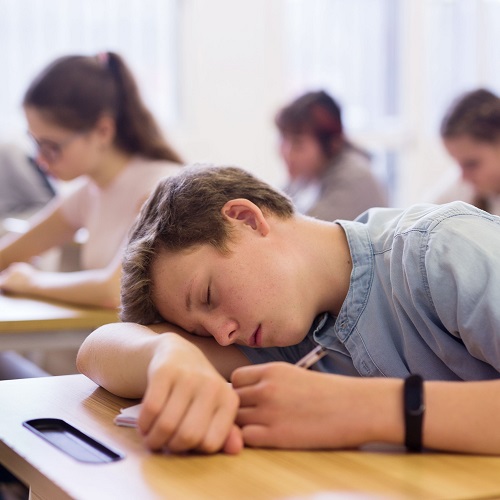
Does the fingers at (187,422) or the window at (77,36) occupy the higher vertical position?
the window at (77,36)

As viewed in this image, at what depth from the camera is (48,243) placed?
9.50 feet

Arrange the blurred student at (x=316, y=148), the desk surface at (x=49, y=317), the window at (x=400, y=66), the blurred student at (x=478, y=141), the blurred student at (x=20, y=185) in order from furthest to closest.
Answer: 1. the window at (x=400, y=66)
2. the blurred student at (x=20, y=185)
3. the blurred student at (x=316, y=148)
4. the blurred student at (x=478, y=141)
5. the desk surface at (x=49, y=317)

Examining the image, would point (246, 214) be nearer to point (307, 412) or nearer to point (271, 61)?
point (307, 412)

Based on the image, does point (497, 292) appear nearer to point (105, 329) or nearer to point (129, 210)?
point (105, 329)

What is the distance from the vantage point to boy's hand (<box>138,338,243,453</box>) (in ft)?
3.04

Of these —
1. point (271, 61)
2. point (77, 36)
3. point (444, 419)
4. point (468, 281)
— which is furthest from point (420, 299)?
point (271, 61)

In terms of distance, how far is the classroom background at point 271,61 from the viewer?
5.07m

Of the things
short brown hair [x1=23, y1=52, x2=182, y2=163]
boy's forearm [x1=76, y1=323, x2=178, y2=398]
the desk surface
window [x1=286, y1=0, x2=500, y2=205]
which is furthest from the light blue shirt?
window [x1=286, y1=0, x2=500, y2=205]

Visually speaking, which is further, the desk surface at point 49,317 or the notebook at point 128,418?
the desk surface at point 49,317

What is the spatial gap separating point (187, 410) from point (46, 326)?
3.52 feet

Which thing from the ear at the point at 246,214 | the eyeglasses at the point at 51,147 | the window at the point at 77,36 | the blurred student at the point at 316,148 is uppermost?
the window at the point at 77,36

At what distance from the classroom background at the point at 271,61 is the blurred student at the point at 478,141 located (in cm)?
211

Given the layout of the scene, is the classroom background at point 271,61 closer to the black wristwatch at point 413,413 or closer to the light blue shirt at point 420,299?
the light blue shirt at point 420,299

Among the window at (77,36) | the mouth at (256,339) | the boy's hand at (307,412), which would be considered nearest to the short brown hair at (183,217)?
the mouth at (256,339)
